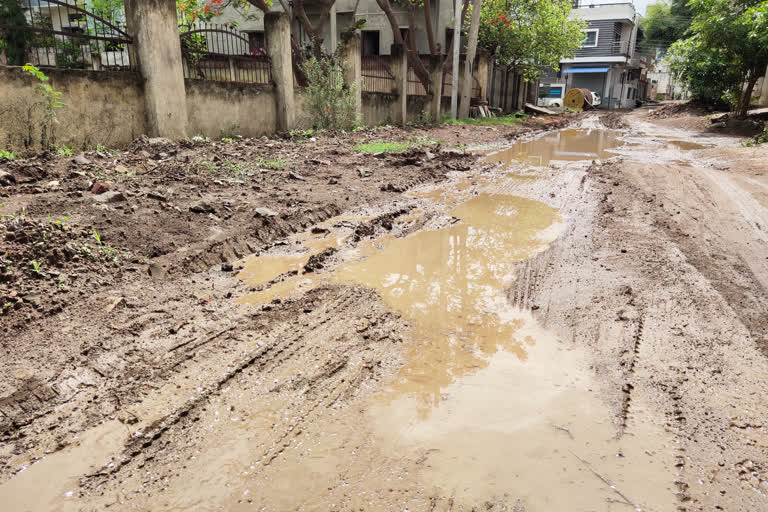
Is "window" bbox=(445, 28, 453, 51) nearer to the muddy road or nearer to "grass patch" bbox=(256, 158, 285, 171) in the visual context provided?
"grass patch" bbox=(256, 158, 285, 171)

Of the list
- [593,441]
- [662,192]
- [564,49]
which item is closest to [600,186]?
[662,192]

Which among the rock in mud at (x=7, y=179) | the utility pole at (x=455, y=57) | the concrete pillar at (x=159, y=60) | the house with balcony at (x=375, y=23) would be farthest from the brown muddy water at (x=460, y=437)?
the house with balcony at (x=375, y=23)

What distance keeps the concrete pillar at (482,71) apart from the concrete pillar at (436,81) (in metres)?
4.71

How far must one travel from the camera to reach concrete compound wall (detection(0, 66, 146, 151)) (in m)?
5.91

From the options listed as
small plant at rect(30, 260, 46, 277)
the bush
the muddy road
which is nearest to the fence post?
→ the bush

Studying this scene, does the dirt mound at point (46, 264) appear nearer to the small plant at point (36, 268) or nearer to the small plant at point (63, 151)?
the small plant at point (36, 268)

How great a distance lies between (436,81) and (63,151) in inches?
526

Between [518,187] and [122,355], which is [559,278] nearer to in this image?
[122,355]

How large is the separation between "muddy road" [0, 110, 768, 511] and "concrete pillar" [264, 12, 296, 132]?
613 centimetres

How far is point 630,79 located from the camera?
154 ft

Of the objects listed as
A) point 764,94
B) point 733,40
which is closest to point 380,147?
point 733,40

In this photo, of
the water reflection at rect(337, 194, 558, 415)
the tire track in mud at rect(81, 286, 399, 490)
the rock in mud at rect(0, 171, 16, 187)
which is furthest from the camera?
the rock in mud at rect(0, 171, 16, 187)

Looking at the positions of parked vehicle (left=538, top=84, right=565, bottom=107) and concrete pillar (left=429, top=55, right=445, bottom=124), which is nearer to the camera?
concrete pillar (left=429, top=55, right=445, bottom=124)

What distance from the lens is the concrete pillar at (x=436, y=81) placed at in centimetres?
1708
